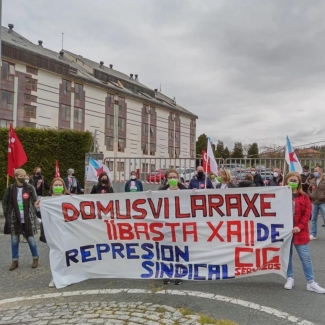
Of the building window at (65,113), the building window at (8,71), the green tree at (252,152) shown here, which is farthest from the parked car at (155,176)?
the building window at (65,113)

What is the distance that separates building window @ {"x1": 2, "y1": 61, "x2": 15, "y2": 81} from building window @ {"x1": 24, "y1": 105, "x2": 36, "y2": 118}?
3.53 metres

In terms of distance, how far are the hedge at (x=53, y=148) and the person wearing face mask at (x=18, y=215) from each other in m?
11.8

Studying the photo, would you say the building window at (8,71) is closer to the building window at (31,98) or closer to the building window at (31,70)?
the building window at (31,70)

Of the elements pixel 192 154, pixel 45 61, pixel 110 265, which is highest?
pixel 45 61

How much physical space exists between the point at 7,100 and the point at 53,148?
25.0m

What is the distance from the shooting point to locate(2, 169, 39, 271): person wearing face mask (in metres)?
6.60

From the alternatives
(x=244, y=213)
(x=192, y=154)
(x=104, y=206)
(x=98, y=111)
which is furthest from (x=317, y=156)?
(x=192, y=154)

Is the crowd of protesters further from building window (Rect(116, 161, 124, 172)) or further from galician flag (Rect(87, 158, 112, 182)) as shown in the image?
building window (Rect(116, 161, 124, 172))

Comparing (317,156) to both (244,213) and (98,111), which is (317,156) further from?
(98,111)

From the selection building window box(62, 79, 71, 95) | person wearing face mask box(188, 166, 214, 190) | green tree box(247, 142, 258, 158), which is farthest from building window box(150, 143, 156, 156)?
person wearing face mask box(188, 166, 214, 190)

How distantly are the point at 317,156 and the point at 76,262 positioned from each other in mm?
10819

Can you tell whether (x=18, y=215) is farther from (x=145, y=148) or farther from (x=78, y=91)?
(x=145, y=148)

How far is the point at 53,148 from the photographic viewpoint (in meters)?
18.5

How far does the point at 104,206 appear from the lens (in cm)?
580
